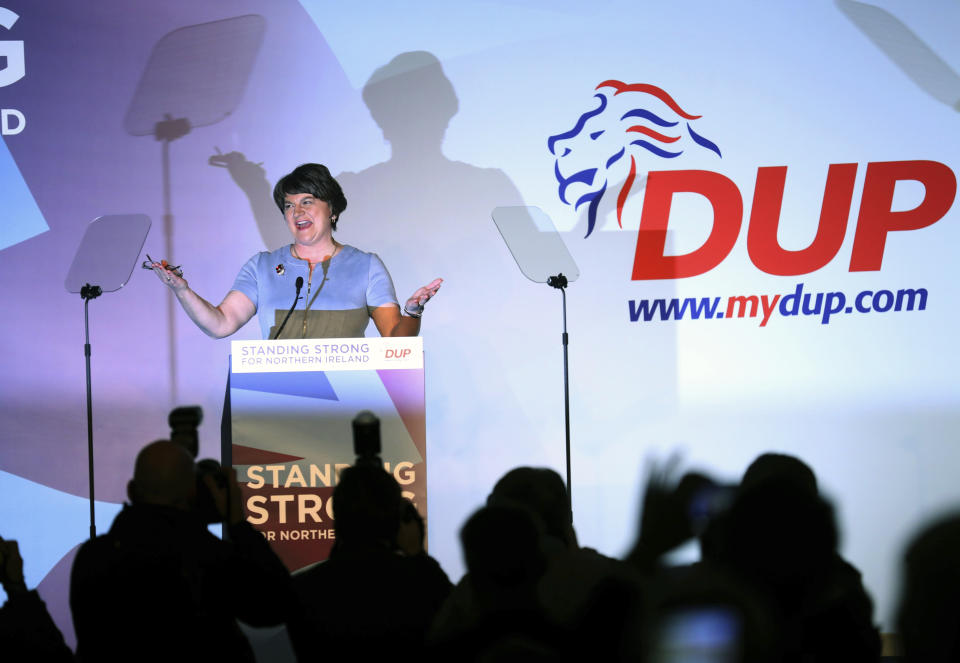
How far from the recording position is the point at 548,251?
4801mm

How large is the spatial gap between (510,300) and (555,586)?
2.96 metres

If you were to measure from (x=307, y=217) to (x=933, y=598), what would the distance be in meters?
3.71

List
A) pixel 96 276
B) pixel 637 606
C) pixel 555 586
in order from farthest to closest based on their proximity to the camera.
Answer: pixel 96 276 < pixel 555 586 < pixel 637 606

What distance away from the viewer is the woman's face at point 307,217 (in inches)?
188

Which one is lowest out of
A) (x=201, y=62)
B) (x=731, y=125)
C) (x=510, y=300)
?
(x=510, y=300)

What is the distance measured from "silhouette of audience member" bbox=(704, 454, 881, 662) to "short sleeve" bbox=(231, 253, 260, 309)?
11.3 feet

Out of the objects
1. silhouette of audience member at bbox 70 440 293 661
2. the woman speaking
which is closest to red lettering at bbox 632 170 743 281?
the woman speaking

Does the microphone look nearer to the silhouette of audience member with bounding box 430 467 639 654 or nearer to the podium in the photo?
the podium

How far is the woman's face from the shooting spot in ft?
15.7

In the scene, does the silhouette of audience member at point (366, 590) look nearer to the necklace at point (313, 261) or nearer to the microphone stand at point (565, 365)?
the microphone stand at point (565, 365)

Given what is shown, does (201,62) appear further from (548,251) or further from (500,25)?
(548,251)

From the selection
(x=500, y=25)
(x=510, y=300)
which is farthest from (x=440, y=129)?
(x=510, y=300)

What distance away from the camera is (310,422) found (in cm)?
391

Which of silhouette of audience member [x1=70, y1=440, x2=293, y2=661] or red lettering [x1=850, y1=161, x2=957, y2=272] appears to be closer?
silhouette of audience member [x1=70, y1=440, x2=293, y2=661]
